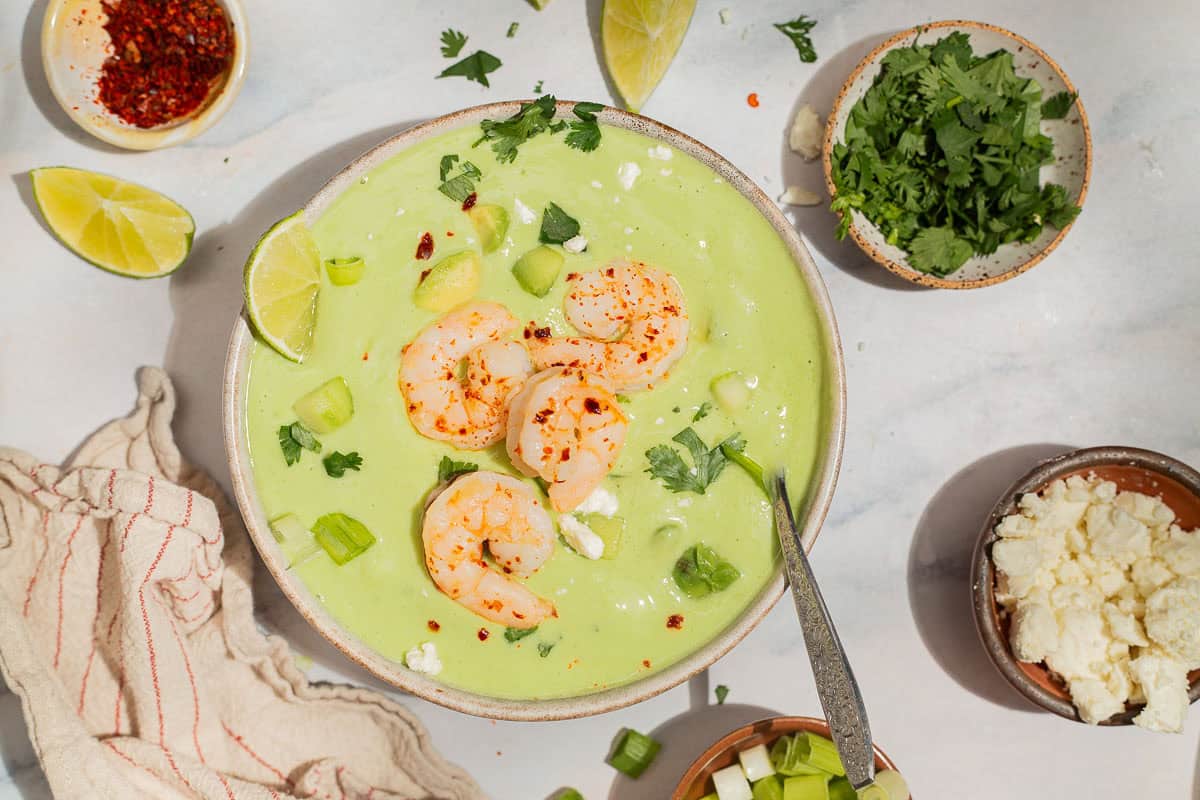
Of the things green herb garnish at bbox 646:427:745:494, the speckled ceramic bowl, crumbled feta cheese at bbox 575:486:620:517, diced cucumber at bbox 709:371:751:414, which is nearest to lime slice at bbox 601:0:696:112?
diced cucumber at bbox 709:371:751:414

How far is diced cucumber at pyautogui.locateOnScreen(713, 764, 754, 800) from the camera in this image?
8.62 feet

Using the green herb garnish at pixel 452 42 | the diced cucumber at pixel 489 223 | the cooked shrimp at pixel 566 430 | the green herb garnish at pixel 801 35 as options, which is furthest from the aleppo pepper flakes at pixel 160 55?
the green herb garnish at pixel 801 35

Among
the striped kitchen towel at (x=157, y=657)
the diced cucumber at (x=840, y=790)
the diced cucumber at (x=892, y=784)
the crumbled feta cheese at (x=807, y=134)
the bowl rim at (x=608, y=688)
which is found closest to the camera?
the bowl rim at (x=608, y=688)

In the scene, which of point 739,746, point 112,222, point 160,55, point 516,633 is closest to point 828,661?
point 739,746

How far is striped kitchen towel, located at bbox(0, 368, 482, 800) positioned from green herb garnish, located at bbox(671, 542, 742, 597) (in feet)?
3.08

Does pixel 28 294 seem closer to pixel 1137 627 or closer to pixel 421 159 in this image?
pixel 421 159

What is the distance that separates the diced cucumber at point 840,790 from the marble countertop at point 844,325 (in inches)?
9.7

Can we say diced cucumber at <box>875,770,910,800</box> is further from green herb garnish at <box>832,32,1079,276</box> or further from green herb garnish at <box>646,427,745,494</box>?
green herb garnish at <box>832,32,1079,276</box>

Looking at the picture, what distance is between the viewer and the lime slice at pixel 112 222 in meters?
2.64

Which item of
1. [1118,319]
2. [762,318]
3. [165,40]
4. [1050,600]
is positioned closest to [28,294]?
[165,40]

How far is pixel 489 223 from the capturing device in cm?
232

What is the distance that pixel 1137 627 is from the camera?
8.35 ft

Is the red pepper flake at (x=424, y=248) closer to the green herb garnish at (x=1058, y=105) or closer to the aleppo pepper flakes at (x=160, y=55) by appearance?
the aleppo pepper flakes at (x=160, y=55)

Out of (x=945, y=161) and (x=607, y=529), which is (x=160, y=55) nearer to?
(x=607, y=529)
